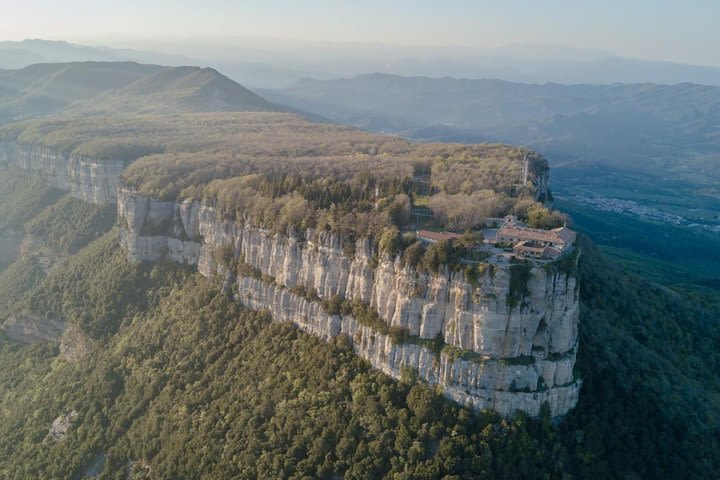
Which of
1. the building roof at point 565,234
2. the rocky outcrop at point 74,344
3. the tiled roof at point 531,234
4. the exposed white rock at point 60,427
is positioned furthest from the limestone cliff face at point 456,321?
the rocky outcrop at point 74,344

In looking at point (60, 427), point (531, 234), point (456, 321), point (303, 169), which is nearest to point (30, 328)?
point (60, 427)

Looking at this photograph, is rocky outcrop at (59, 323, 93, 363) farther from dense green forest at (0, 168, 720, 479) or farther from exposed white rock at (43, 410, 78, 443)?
exposed white rock at (43, 410, 78, 443)

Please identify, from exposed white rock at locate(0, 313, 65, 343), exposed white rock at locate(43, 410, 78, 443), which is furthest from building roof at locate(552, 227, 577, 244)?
exposed white rock at locate(0, 313, 65, 343)

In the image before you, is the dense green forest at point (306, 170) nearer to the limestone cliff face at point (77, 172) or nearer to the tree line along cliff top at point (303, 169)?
the tree line along cliff top at point (303, 169)

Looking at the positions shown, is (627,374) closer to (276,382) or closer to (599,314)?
(599,314)

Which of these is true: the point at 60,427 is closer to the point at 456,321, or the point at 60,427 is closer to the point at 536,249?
the point at 456,321

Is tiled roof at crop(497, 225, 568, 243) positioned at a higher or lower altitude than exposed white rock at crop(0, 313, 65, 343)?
higher
